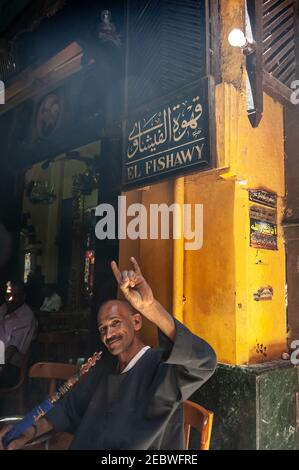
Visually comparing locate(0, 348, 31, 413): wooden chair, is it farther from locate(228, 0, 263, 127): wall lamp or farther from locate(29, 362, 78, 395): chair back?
locate(228, 0, 263, 127): wall lamp

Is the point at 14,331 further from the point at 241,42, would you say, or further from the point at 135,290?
the point at 241,42

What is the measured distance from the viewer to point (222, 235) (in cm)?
315

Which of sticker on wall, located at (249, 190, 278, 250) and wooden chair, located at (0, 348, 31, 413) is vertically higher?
sticker on wall, located at (249, 190, 278, 250)

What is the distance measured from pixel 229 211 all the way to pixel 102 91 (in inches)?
113

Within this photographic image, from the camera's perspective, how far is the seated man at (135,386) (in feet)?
6.21

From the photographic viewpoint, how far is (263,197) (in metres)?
3.29

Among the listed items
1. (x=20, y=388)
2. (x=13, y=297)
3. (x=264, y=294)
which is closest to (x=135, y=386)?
(x=264, y=294)

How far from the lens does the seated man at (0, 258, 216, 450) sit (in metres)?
1.89

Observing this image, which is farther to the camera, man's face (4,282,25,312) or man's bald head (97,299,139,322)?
man's face (4,282,25,312)

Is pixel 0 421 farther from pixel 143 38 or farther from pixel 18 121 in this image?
pixel 18 121

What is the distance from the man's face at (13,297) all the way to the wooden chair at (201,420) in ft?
13.0

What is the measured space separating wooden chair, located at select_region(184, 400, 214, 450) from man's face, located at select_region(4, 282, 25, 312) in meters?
3.96

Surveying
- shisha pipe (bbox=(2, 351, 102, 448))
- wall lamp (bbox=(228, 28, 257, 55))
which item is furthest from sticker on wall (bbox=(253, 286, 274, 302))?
wall lamp (bbox=(228, 28, 257, 55))
